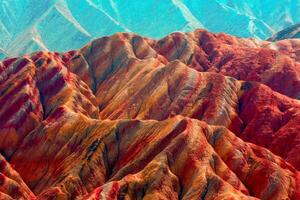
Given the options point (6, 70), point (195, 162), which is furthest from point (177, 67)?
point (195, 162)

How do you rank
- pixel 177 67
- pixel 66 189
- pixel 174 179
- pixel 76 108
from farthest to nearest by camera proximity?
pixel 177 67 < pixel 76 108 < pixel 66 189 < pixel 174 179

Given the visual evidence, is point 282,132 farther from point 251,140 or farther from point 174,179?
point 174,179

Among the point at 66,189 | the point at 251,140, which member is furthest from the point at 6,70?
the point at 251,140

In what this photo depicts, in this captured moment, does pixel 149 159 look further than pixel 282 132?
No

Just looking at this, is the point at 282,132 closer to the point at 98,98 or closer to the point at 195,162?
the point at 195,162

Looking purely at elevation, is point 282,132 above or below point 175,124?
below

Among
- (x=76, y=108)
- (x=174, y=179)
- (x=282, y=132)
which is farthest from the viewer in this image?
(x=76, y=108)
